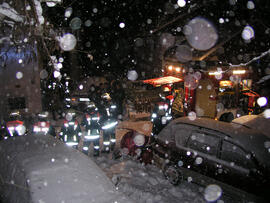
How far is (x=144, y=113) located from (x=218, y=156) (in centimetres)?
905

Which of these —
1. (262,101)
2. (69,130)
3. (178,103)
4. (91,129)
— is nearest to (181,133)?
(91,129)

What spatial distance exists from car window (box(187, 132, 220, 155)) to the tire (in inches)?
31.7

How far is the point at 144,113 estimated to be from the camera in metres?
12.8

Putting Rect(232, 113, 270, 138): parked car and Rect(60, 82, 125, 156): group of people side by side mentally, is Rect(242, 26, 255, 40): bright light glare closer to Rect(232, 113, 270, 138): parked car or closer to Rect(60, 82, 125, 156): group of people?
Rect(232, 113, 270, 138): parked car

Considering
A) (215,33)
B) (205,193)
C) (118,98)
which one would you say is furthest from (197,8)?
(205,193)

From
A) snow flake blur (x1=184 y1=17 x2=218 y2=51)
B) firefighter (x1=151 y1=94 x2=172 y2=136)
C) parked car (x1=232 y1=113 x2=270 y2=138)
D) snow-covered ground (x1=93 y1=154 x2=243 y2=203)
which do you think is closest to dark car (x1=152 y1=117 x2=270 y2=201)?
snow-covered ground (x1=93 y1=154 x2=243 y2=203)

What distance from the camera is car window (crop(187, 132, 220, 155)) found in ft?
12.7

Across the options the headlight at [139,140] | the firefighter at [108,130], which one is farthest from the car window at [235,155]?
the firefighter at [108,130]

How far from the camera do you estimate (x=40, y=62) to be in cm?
923

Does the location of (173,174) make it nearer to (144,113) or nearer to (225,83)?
(144,113)

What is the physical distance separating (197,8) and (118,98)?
6.07 meters

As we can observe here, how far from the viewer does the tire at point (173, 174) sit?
4.45 metres

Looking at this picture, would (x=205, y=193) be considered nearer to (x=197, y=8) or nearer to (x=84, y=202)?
(x=84, y=202)

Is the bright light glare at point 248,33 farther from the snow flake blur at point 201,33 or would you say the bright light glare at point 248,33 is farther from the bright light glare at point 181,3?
the bright light glare at point 181,3
